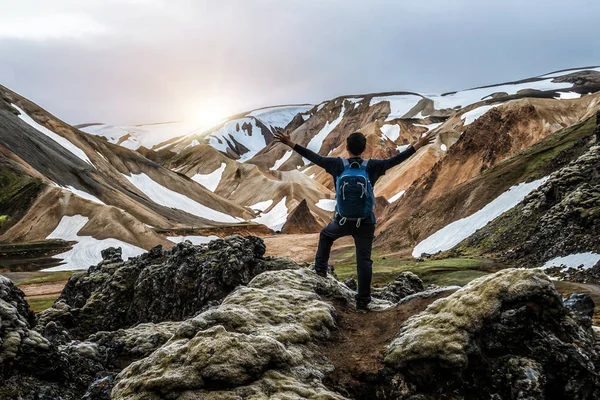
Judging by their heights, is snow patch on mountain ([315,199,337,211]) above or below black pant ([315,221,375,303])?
below

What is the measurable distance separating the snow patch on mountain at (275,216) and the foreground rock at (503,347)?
157161mm

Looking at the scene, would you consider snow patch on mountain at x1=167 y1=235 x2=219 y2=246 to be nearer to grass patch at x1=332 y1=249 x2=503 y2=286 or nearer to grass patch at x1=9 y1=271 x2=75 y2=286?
grass patch at x1=9 y1=271 x2=75 y2=286

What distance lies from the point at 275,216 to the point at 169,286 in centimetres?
16105

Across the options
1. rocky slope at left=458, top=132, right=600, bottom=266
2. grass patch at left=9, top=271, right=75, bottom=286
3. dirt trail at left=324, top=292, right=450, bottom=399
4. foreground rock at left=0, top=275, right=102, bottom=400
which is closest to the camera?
dirt trail at left=324, top=292, right=450, bottom=399

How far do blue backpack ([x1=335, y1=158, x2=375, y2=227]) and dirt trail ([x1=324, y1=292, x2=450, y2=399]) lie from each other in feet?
8.28

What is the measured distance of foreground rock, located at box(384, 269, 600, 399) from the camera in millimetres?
8312

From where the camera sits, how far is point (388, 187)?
14538 cm

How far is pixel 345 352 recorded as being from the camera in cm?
1003

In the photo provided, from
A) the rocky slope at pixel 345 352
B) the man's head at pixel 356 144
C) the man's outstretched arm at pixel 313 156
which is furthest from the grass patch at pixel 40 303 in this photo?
the man's head at pixel 356 144

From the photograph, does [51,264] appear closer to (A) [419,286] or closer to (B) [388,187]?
(A) [419,286]

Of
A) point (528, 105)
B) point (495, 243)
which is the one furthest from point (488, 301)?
point (528, 105)

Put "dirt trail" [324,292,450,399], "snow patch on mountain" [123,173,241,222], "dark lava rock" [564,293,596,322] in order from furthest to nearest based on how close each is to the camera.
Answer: "snow patch on mountain" [123,173,241,222] < "dark lava rock" [564,293,596,322] < "dirt trail" [324,292,450,399]

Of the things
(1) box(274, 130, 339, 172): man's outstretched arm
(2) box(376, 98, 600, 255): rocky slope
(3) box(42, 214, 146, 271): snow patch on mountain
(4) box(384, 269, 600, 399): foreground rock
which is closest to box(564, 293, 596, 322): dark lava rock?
(4) box(384, 269, 600, 399): foreground rock

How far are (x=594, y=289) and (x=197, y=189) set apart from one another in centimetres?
17261
